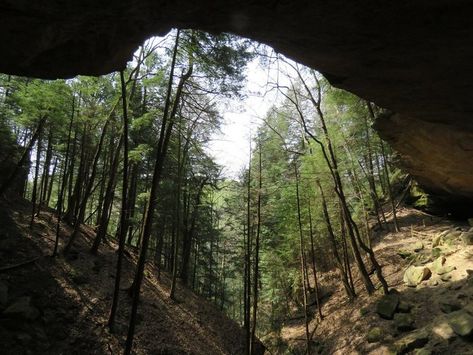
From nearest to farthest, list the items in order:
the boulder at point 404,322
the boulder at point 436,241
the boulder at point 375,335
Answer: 1. the boulder at point 404,322
2. the boulder at point 375,335
3. the boulder at point 436,241

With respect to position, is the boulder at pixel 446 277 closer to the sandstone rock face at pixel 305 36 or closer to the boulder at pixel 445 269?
the boulder at pixel 445 269

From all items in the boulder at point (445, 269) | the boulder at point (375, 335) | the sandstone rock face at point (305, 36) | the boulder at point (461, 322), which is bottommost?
the boulder at point (375, 335)

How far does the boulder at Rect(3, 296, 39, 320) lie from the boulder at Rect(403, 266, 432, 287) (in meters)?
11.5

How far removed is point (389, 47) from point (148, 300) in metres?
11.7

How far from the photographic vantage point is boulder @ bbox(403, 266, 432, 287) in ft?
37.0

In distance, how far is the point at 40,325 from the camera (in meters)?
8.38

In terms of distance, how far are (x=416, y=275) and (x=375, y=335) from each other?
278 cm

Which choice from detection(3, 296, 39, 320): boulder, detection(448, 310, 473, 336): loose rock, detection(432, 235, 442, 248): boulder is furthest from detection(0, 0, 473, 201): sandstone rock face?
detection(432, 235, 442, 248): boulder

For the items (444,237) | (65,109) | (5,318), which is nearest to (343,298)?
(444,237)

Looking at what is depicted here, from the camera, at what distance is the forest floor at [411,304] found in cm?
856

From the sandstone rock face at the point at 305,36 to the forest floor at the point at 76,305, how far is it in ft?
13.9

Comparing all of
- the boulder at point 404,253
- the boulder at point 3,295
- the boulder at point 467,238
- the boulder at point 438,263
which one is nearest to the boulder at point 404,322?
the boulder at point 438,263

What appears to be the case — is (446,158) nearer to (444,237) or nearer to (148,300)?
(444,237)

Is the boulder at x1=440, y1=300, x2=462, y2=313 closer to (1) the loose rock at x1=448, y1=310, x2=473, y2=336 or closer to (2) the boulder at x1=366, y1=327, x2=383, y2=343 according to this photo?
(1) the loose rock at x1=448, y1=310, x2=473, y2=336
